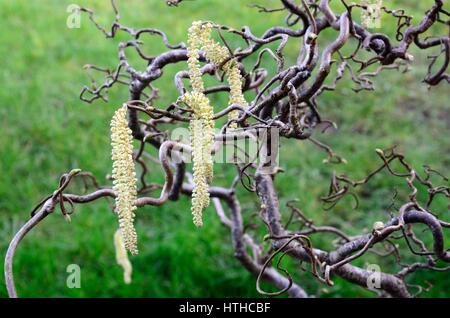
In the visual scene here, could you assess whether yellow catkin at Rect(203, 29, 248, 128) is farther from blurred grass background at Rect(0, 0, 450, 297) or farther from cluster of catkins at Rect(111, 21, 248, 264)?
blurred grass background at Rect(0, 0, 450, 297)

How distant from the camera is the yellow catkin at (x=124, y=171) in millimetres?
803

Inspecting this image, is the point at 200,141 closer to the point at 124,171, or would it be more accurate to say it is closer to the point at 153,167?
the point at 124,171

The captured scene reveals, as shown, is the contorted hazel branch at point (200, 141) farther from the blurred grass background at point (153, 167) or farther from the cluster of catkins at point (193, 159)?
the blurred grass background at point (153, 167)

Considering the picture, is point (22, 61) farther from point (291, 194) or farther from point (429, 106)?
point (429, 106)

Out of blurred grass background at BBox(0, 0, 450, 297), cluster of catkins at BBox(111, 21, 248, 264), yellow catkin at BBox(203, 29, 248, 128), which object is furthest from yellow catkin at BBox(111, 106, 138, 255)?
blurred grass background at BBox(0, 0, 450, 297)

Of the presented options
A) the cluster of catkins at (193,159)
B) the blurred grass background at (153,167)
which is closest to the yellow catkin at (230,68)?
the cluster of catkins at (193,159)

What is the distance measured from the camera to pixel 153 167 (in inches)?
110

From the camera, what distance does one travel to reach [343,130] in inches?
118

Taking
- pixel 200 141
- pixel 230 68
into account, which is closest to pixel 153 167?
pixel 230 68

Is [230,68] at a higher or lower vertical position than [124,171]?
higher

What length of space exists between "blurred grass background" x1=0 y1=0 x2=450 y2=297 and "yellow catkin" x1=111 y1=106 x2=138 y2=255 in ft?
4.01

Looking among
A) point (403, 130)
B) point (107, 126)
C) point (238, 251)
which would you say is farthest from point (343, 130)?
point (238, 251)

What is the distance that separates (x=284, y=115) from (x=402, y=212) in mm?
241

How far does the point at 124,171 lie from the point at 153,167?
6.50 ft
